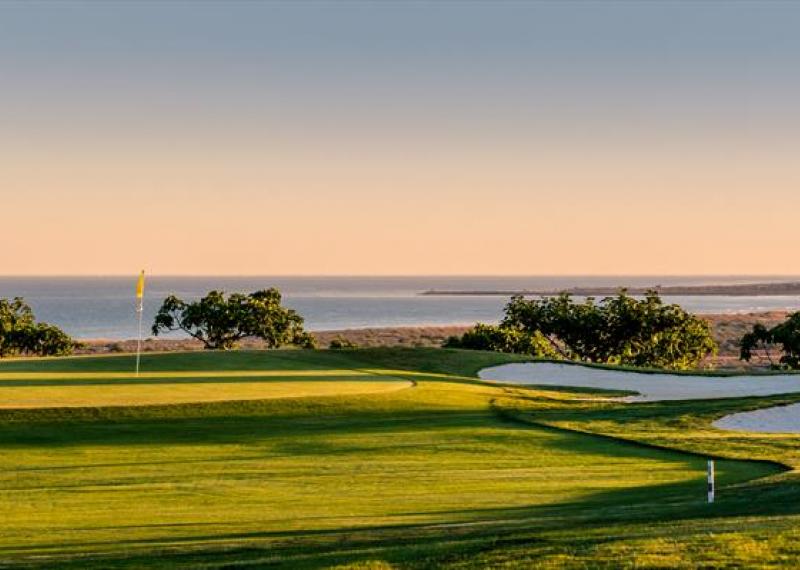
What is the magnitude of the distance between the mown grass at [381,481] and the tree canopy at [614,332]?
110 feet

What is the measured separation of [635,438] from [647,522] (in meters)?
10.8

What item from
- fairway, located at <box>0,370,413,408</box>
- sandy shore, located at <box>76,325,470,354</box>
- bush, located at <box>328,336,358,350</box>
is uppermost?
fairway, located at <box>0,370,413,408</box>

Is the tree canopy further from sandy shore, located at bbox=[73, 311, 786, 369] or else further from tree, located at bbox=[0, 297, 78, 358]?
A: sandy shore, located at bbox=[73, 311, 786, 369]

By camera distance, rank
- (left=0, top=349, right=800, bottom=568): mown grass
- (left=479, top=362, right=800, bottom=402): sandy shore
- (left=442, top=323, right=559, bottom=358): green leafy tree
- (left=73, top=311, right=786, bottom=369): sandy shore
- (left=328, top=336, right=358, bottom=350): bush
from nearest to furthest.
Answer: (left=0, top=349, right=800, bottom=568): mown grass → (left=479, top=362, right=800, bottom=402): sandy shore → (left=328, top=336, right=358, bottom=350): bush → (left=442, top=323, right=559, bottom=358): green leafy tree → (left=73, top=311, right=786, bottom=369): sandy shore

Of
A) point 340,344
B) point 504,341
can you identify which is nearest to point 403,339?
point 340,344

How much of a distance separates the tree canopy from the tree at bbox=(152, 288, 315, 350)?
11.5 metres

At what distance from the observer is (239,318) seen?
76.9 metres

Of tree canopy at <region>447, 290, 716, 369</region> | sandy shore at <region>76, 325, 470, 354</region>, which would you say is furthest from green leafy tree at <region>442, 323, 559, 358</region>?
sandy shore at <region>76, 325, 470, 354</region>

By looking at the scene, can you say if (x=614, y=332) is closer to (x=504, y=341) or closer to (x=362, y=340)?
(x=504, y=341)

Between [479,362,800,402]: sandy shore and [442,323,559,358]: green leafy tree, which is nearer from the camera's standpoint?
[479,362,800,402]: sandy shore

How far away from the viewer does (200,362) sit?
39.7m

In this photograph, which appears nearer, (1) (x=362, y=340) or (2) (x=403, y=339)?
A: (1) (x=362, y=340)

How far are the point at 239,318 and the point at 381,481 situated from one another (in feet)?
184

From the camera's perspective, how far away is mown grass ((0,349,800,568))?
14703 millimetres
